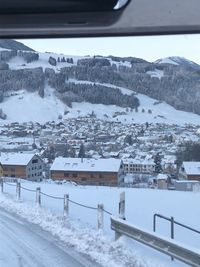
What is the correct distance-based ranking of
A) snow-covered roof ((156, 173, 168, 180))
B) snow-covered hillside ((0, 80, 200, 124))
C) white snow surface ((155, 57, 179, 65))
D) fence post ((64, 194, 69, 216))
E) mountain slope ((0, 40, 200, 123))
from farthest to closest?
fence post ((64, 194, 69, 216)) < snow-covered roof ((156, 173, 168, 180)) < snow-covered hillside ((0, 80, 200, 124)) < mountain slope ((0, 40, 200, 123)) < white snow surface ((155, 57, 179, 65))

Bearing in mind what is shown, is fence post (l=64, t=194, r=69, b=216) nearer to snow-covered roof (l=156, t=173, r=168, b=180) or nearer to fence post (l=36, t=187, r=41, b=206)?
fence post (l=36, t=187, r=41, b=206)

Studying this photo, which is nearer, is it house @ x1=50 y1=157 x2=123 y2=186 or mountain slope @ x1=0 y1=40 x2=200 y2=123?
mountain slope @ x1=0 y1=40 x2=200 y2=123

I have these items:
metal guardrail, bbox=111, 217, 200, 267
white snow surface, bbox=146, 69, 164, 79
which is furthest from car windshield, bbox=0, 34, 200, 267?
metal guardrail, bbox=111, 217, 200, 267

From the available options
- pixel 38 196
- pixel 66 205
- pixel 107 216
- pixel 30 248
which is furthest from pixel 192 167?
pixel 38 196

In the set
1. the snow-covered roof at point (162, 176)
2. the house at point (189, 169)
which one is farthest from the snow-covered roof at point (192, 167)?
the snow-covered roof at point (162, 176)

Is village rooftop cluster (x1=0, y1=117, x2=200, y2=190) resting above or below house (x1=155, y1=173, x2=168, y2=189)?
above

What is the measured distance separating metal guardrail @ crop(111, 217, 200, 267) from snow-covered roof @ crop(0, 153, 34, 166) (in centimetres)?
123

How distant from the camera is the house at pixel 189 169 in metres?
2.90

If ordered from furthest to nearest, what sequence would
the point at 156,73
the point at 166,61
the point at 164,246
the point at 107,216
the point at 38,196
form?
1. the point at 38,196
2. the point at 107,216
3. the point at 164,246
4. the point at 156,73
5. the point at 166,61

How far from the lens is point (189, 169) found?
117 inches

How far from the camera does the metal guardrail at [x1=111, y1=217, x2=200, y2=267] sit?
3785 mm

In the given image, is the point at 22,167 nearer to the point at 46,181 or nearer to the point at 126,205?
the point at 46,181

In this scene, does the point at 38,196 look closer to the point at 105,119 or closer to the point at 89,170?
the point at 89,170

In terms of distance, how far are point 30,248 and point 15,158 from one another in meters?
1.35
